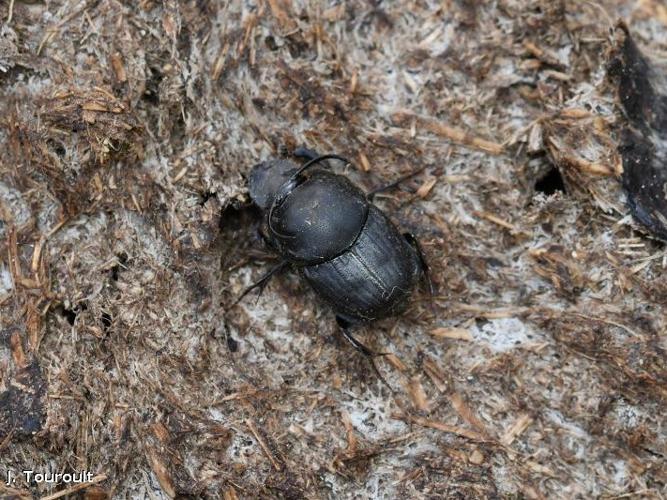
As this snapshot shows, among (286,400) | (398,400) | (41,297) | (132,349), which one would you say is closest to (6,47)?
(41,297)

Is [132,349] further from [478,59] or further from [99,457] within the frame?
[478,59]

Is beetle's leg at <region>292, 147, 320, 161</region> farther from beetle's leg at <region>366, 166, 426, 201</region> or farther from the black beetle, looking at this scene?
beetle's leg at <region>366, 166, 426, 201</region>

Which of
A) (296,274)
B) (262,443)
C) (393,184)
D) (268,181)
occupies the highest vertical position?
(268,181)

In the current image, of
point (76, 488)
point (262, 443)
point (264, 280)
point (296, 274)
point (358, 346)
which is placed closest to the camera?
point (76, 488)

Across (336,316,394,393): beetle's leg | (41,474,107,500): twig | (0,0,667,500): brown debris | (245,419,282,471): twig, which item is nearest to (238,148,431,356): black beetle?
(336,316,394,393): beetle's leg

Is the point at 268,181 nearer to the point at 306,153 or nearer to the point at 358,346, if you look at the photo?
the point at 306,153

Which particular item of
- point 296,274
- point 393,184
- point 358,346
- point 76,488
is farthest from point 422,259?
point 76,488

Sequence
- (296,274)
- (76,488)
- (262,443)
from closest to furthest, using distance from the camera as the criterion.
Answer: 1. (76,488)
2. (262,443)
3. (296,274)
